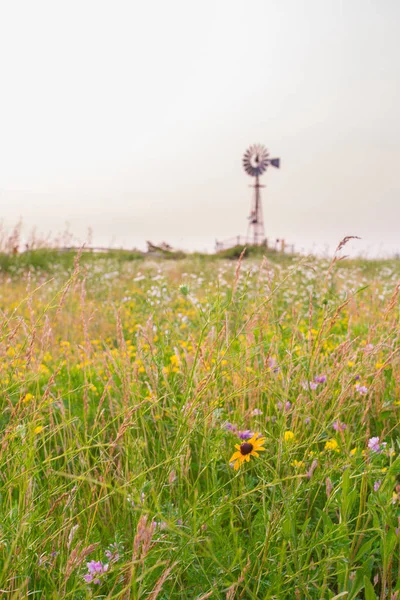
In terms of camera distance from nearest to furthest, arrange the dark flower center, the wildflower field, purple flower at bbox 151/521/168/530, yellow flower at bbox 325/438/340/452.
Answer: purple flower at bbox 151/521/168/530 < the wildflower field < the dark flower center < yellow flower at bbox 325/438/340/452

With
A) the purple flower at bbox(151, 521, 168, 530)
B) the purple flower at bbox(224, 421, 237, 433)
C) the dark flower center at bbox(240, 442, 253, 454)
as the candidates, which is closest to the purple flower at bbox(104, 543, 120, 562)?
the purple flower at bbox(151, 521, 168, 530)

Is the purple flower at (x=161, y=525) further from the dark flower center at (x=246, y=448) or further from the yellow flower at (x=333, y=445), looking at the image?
the yellow flower at (x=333, y=445)

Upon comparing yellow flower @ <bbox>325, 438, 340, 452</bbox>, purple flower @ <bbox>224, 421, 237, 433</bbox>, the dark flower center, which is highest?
the dark flower center

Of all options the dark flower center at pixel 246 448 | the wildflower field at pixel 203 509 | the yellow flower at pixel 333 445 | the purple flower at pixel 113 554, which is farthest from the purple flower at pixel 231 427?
the purple flower at pixel 113 554

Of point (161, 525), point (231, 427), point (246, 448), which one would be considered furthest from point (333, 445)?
point (161, 525)

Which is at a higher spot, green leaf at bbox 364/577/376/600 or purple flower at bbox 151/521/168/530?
purple flower at bbox 151/521/168/530

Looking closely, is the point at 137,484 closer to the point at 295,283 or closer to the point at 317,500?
the point at 317,500

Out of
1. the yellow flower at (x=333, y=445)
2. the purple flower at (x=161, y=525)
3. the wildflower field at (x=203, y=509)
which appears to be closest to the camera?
the purple flower at (x=161, y=525)

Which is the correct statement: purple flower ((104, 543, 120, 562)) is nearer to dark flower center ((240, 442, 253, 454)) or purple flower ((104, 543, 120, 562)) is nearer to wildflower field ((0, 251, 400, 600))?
wildflower field ((0, 251, 400, 600))

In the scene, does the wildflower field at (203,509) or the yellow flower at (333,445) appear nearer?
the wildflower field at (203,509)

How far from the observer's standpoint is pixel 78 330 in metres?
6.14

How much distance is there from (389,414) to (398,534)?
948mm

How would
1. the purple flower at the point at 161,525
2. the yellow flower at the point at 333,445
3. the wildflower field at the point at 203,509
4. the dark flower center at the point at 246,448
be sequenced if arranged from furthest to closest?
the yellow flower at the point at 333,445, the dark flower center at the point at 246,448, the wildflower field at the point at 203,509, the purple flower at the point at 161,525

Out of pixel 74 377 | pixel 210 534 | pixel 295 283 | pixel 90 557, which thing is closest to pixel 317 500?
pixel 210 534
